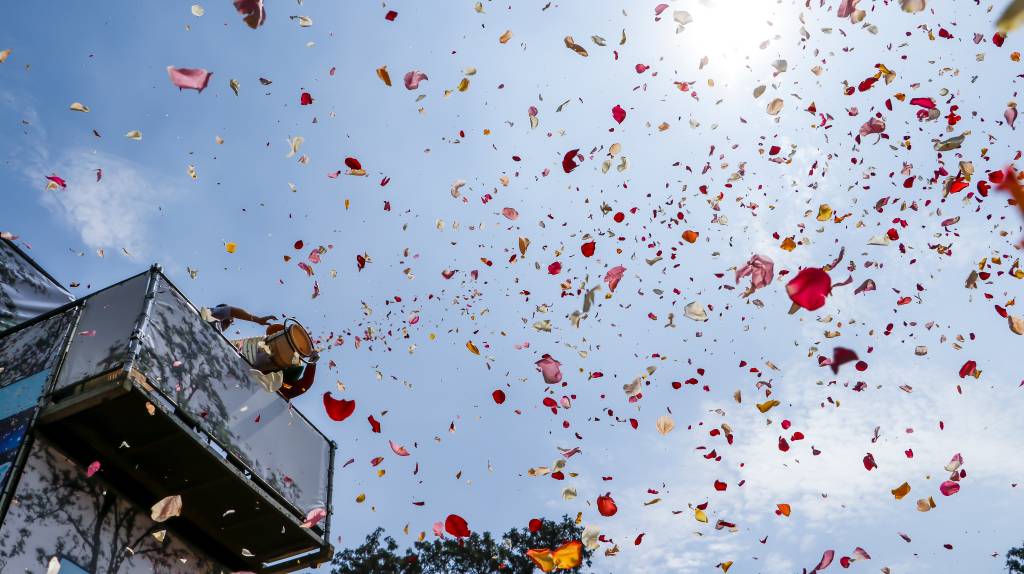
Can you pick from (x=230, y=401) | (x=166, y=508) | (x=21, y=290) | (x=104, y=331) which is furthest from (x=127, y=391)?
(x=21, y=290)

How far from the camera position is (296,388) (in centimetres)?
931

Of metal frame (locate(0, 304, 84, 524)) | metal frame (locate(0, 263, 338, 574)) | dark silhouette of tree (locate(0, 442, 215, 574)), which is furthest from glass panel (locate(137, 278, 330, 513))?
dark silhouette of tree (locate(0, 442, 215, 574))

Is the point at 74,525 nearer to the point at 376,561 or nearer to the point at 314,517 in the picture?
the point at 314,517

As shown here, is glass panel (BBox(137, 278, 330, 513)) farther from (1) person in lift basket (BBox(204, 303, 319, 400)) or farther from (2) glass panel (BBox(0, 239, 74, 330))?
(2) glass panel (BBox(0, 239, 74, 330))

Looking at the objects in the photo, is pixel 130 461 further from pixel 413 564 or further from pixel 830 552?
pixel 413 564

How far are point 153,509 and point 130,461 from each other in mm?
736

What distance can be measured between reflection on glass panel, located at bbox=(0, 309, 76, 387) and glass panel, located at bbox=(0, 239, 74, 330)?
4.25 feet

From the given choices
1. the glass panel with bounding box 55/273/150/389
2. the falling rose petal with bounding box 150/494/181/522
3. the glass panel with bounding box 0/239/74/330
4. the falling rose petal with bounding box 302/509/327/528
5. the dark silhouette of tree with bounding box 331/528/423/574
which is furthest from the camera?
the dark silhouette of tree with bounding box 331/528/423/574

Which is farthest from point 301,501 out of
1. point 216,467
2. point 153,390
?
point 153,390

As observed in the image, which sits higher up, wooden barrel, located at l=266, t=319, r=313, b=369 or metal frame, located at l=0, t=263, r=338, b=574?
wooden barrel, located at l=266, t=319, r=313, b=369

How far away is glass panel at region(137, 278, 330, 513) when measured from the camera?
22.6ft

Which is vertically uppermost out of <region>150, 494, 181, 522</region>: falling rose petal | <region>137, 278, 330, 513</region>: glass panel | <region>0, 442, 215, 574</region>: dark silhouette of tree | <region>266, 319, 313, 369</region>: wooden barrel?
<region>266, 319, 313, 369</region>: wooden barrel

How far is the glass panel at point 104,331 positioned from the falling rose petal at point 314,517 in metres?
2.79

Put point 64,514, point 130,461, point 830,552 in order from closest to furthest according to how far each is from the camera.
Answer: point 64,514 → point 130,461 → point 830,552
